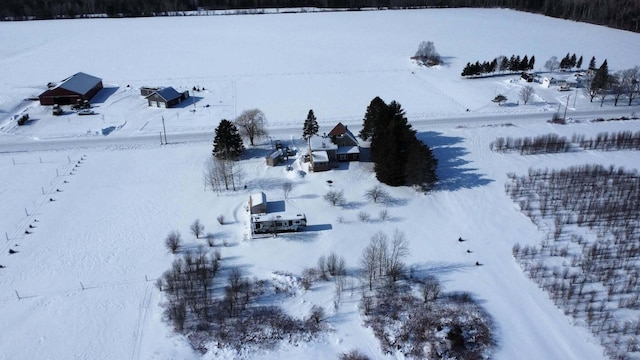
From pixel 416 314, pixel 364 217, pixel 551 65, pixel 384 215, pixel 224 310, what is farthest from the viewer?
pixel 551 65

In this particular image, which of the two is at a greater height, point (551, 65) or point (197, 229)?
point (551, 65)

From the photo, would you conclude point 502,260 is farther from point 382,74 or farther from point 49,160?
point 382,74

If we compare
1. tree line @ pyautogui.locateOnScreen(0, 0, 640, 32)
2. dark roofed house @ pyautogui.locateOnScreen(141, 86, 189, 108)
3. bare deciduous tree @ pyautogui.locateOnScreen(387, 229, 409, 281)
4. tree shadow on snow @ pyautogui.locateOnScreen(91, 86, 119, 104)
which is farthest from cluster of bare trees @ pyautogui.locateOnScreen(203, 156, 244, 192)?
tree line @ pyautogui.locateOnScreen(0, 0, 640, 32)

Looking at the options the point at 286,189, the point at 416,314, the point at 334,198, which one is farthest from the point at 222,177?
the point at 416,314

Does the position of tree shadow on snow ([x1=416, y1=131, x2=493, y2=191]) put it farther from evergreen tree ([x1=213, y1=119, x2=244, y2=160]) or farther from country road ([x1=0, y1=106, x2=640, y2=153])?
evergreen tree ([x1=213, y1=119, x2=244, y2=160])

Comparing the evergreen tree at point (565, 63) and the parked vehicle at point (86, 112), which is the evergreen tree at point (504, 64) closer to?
the evergreen tree at point (565, 63)

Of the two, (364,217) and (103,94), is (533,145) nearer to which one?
(364,217)

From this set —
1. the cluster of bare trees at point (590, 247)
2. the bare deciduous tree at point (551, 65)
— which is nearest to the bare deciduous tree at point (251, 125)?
the cluster of bare trees at point (590, 247)
